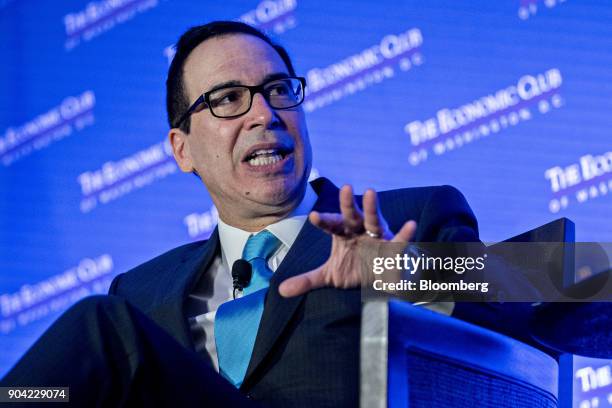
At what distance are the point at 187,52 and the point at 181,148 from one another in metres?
0.20

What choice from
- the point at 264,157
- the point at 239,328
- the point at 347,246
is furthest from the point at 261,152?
the point at 347,246

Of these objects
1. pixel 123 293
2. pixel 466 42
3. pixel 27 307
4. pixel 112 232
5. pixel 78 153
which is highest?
pixel 466 42

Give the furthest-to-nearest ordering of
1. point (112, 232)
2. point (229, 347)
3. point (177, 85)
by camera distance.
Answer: point (112, 232)
point (177, 85)
point (229, 347)

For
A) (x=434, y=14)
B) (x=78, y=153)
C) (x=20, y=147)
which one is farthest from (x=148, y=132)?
(x=434, y=14)

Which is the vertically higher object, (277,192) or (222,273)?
(277,192)

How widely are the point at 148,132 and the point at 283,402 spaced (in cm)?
132

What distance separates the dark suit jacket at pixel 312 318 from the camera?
4.59 ft

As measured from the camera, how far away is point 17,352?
2490 mm

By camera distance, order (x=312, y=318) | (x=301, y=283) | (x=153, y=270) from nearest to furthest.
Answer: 1. (x=301, y=283)
2. (x=312, y=318)
3. (x=153, y=270)

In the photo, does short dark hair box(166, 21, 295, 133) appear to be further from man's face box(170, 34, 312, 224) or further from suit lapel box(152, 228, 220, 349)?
suit lapel box(152, 228, 220, 349)

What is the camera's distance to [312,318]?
1463 mm


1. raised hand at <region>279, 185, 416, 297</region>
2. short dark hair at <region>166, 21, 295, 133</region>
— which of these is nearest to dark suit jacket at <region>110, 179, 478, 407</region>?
raised hand at <region>279, 185, 416, 297</region>

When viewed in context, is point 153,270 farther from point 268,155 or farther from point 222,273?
point 268,155

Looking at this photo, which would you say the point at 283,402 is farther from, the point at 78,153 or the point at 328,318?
the point at 78,153
